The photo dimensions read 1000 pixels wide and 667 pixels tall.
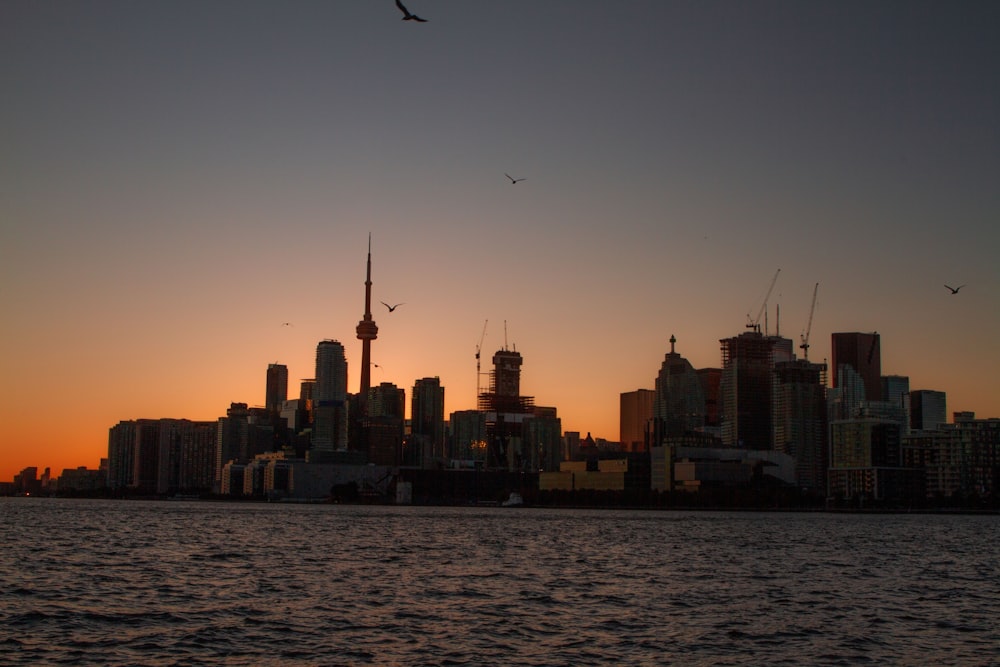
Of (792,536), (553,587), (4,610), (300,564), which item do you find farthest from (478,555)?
(792,536)

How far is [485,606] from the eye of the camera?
5875 centimetres

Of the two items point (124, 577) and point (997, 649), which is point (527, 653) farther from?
point (124, 577)

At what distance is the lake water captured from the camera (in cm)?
4559

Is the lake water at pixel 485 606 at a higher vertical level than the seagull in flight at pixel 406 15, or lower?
lower

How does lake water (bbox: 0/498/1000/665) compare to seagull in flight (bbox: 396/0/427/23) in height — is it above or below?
below

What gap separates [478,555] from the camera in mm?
95750

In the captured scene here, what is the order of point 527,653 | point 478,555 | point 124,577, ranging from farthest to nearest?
1. point 478,555
2. point 124,577
3. point 527,653

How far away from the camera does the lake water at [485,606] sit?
45594 millimetres

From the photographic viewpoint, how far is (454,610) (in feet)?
188

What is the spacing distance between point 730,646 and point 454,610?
585 inches

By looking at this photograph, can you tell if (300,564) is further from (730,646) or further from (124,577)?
(730,646)

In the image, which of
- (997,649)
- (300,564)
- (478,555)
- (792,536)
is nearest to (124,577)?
(300,564)

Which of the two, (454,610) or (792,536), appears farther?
(792,536)

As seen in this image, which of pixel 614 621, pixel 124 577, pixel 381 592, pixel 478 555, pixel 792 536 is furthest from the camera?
pixel 792 536
